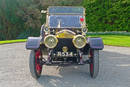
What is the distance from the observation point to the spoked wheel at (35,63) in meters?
5.12

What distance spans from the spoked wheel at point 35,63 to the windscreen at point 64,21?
56.9 inches

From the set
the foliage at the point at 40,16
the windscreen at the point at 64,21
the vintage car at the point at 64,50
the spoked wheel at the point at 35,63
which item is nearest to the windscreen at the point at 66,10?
the windscreen at the point at 64,21

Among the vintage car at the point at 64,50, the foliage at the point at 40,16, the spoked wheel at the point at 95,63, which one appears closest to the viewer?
the vintage car at the point at 64,50

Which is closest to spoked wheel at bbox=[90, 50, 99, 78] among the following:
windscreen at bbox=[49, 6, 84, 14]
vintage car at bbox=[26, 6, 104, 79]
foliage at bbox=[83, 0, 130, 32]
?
vintage car at bbox=[26, 6, 104, 79]

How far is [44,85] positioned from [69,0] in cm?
2869

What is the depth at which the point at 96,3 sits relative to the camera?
1065 inches

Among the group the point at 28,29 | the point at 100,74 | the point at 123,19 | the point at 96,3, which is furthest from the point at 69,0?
the point at 100,74

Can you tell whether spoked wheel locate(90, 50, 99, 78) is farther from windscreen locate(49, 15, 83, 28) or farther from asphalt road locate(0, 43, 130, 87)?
windscreen locate(49, 15, 83, 28)

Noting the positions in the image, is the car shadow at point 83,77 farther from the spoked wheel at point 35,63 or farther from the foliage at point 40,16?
the foliage at point 40,16

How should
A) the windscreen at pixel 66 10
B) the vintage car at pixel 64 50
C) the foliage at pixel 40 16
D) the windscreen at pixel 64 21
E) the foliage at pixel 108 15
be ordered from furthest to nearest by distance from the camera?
the foliage at pixel 40 16 < the foliage at pixel 108 15 < the windscreen at pixel 66 10 < the windscreen at pixel 64 21 < the vintage car at pixel 64 50

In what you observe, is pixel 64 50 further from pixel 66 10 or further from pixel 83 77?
pixel 66 10

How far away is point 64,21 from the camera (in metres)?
6.58

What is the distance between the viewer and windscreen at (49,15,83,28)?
6449 mm

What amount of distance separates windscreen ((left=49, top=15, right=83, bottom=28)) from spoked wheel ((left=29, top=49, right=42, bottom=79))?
145cm
